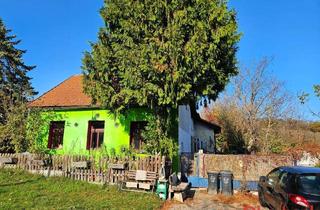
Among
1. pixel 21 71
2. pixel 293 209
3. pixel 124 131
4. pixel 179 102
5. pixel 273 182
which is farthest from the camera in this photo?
pixel 21 71

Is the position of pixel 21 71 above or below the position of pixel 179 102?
above

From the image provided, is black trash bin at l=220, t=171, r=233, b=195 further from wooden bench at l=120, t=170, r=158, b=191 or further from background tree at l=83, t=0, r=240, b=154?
background tree at l=83, t=0, r=240, b=154

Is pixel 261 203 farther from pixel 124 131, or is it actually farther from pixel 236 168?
pixel 124 131

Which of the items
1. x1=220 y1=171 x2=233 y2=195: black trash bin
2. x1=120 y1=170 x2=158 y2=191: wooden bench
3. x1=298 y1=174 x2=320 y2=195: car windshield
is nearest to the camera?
x1=298 y1=174 x2=320 y2=195: car windshield

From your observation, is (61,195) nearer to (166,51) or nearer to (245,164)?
(166,51)

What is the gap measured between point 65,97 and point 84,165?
754 centimetres

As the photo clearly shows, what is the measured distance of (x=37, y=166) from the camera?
13617 mm

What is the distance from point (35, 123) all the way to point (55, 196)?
7.43 meters

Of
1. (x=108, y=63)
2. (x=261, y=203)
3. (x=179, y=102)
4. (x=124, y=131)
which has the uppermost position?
(x=108, y=63)

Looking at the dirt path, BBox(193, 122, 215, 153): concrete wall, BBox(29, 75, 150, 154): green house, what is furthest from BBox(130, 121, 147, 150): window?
BBox(193, 122, 215, 153): concrete wall

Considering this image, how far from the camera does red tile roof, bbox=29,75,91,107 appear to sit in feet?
57.1

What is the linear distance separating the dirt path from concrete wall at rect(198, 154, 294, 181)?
1674 millimetres

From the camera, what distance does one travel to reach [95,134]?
55.6ft

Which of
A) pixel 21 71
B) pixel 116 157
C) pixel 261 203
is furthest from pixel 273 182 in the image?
pixel 21 71
